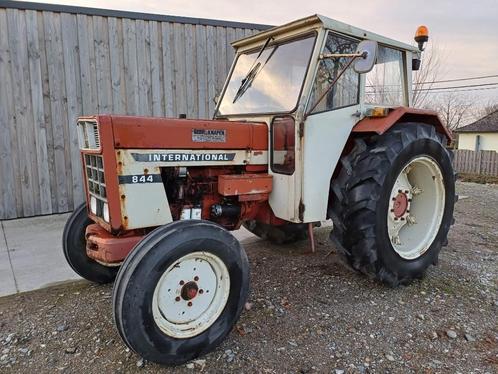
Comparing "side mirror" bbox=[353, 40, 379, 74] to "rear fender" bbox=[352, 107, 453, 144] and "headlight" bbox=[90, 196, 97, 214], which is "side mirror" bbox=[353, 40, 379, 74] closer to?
"rear fender" bbox=[352, 107, 453, 144]

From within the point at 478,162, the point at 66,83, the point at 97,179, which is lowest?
the point at 478,162

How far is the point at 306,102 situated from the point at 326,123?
0.25 metres

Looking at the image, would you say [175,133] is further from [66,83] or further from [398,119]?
[66,83]

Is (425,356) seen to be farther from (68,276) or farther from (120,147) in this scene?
(68,276)

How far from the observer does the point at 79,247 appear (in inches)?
124

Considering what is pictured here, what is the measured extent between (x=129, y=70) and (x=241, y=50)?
3.05 m

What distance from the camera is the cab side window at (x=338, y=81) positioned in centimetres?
294

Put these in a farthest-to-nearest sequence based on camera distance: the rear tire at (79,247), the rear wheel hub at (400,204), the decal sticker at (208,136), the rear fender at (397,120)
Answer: the rear wheel hub at (400,204)
the rear tire at (79,247)
the rear fender at (397,120)
the decal sticker at (208,136)

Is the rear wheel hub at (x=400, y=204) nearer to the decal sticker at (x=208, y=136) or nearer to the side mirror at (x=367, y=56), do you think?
the side mirror at (x=367, y=56)

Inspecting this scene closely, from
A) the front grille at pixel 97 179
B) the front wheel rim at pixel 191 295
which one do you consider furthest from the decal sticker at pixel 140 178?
the front wheel rim at pixel 191 295

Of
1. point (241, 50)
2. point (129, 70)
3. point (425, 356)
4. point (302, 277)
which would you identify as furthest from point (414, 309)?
point (129, 70)

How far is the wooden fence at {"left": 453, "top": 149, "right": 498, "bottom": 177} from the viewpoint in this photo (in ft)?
48.3

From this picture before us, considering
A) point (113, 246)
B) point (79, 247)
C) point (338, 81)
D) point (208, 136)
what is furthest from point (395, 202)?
point (79, 247)

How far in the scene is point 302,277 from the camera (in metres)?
3.48
